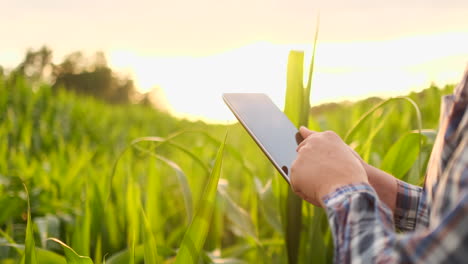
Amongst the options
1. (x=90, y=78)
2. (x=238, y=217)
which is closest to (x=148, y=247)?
(x=238, y=217)

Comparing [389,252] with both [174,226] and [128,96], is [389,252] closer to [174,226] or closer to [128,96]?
[174,226]

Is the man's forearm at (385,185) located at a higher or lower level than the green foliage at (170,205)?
higher

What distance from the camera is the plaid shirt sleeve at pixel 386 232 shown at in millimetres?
466

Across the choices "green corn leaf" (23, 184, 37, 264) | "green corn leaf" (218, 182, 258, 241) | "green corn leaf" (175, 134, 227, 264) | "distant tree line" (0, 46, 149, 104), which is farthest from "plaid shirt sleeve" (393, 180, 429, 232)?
"distant tree line" (0, 46, 149, 104)

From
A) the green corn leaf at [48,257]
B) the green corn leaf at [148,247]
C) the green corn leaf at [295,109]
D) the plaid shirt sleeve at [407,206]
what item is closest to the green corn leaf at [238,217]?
the green corn leaf at [295,109]

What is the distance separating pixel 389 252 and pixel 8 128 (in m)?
3.46

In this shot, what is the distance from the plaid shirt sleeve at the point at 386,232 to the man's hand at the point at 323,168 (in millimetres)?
29

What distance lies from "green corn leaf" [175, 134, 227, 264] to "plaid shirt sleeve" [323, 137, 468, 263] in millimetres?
318

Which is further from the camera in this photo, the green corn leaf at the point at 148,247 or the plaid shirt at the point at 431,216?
the green corn leaf at the point at 148,247

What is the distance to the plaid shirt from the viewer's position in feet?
1.54

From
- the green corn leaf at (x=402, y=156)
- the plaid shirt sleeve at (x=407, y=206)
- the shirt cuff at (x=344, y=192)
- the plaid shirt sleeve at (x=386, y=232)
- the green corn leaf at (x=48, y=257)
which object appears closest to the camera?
the plaid shirt sleeve at (x=386, y=232)

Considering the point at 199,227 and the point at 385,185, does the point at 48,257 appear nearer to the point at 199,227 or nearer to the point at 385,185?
the point at 199,227

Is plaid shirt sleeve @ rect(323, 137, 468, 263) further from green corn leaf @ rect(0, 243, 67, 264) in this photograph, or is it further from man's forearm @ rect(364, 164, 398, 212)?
green corn leaf @ rect(0, 243, 67, 264)

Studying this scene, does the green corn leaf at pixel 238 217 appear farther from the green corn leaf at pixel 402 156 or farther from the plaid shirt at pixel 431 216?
the plaid shirt at pixel 431 216
